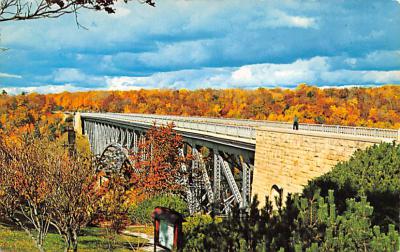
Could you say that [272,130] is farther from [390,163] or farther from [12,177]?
[12,177]

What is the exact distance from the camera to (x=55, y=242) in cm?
2061

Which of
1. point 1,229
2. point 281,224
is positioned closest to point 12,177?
point 1,229

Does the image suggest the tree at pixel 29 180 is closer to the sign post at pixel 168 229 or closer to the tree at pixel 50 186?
the tree at pixel 50 186

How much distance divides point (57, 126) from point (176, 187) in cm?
7883

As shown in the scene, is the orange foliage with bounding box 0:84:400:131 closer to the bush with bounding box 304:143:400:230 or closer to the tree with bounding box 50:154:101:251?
the tree with bounding box 50:154:101:251

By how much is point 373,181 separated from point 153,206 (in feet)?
56.2

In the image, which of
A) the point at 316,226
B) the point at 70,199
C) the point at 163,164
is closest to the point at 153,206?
the point at 163,164

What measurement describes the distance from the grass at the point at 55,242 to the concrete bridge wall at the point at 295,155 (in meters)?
5.44

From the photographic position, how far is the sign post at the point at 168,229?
7.70m

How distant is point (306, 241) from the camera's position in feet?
22.1

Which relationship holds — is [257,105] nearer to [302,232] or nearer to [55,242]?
[55,242]

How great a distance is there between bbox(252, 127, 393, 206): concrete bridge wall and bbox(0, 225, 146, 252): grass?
544 centimetres

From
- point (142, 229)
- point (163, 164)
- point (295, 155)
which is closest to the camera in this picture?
point (295, 155)

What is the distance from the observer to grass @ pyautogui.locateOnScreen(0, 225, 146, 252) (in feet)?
62.8
